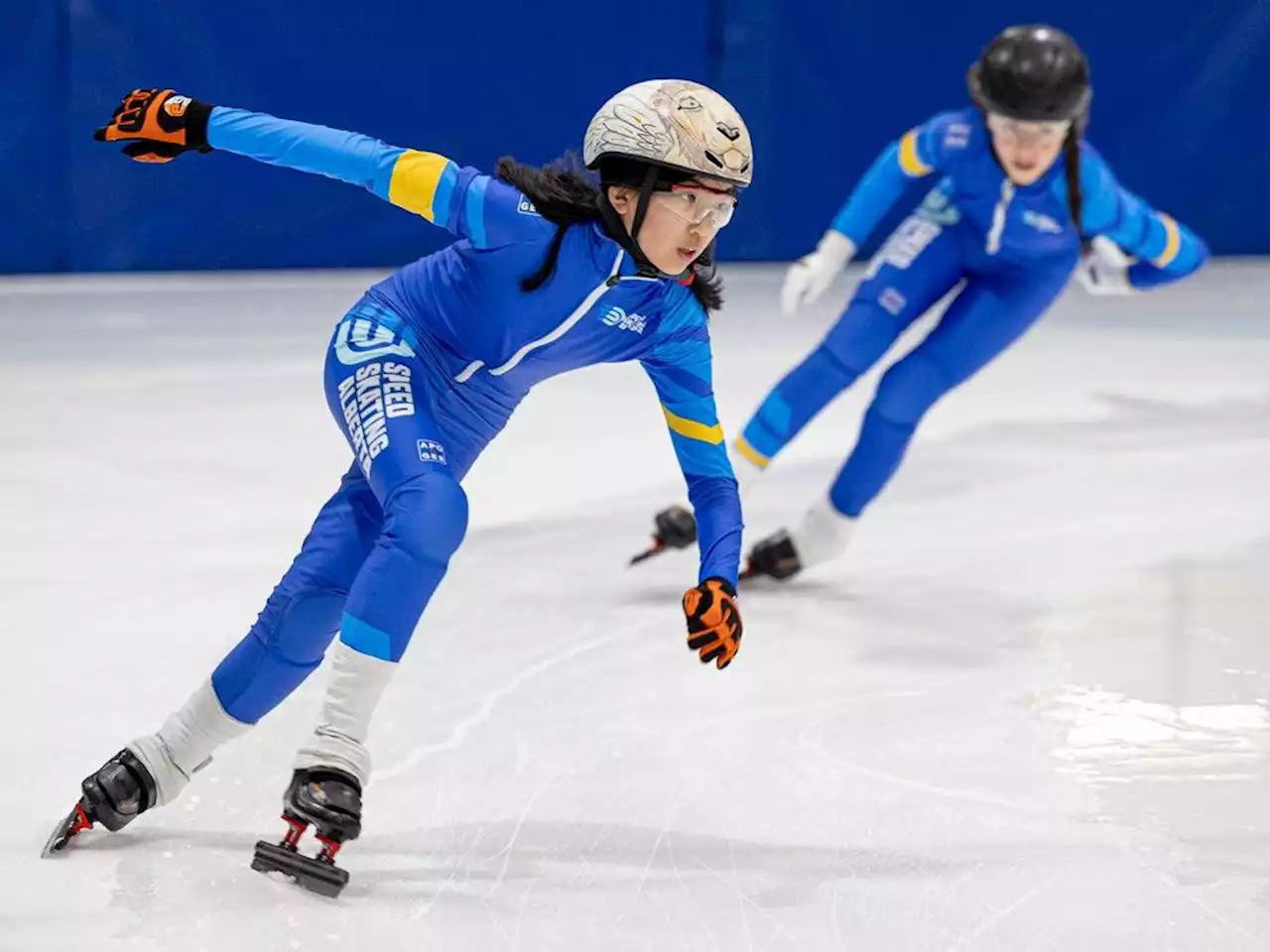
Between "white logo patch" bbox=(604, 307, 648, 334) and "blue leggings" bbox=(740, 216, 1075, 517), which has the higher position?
"white logo patch" bbox=(604, 307, 648, 334)

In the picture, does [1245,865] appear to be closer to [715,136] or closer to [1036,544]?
[715,136]

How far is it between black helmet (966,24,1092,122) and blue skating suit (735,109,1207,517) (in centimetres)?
21

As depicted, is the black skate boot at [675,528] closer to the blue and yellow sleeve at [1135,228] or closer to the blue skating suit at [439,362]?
the blue and yellow sleeve at [1135,228]

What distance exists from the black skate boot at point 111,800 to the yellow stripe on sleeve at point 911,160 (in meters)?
2.56

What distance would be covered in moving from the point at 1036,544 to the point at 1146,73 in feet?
17.0

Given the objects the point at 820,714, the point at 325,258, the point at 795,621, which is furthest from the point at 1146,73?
the point at 820,714

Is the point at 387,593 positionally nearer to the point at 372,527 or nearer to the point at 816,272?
the point at 372,527

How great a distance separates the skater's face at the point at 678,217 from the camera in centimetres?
266

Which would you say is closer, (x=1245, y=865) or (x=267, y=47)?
(x=1245, y=865)

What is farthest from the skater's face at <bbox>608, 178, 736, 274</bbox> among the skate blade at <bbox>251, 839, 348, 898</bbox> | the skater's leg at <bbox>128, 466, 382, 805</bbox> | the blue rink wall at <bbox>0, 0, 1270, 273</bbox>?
the blue rink wall at <bbox>0, 0, 1270, 273</bbox>

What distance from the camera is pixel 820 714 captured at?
3527 millimetres

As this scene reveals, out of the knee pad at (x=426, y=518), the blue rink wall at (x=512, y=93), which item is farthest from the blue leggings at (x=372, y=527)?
the blue rink wall at (x=512, y=93)

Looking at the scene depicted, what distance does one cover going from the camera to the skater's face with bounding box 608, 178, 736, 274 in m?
2.66

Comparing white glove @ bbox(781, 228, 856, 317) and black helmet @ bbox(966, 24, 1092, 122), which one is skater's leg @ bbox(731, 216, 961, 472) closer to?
white glove @ bbox(781, 228, 856, 317)
